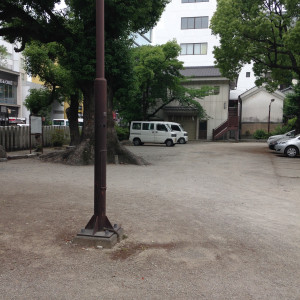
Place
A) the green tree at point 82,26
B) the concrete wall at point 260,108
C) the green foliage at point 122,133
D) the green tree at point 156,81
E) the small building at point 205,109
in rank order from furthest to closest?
the concrete wall at point 260,108 < the small building at point 205,109 < the green foliage at point 122,133 < the green tree at point 156,81 < the green tree at point 82,26

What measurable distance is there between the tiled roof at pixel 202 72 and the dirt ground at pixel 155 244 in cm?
2902

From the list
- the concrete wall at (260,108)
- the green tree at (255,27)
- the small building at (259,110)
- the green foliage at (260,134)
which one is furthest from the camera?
the concrete wall at (260,108)

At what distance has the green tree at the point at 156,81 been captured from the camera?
27.4 meters

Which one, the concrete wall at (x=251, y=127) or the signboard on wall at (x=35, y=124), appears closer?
the signboard on wall at (x=35, y=124)

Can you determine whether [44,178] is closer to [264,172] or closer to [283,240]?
[283,240]

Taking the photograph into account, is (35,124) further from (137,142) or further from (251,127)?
(251,127)

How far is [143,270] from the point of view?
3.58 metres

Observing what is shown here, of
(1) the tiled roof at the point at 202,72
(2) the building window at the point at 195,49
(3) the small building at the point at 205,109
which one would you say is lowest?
(3) the small building at the point at 205,109

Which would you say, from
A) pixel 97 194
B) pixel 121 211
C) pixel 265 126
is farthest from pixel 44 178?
pixel 265 126

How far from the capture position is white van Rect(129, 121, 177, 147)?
87.7ft

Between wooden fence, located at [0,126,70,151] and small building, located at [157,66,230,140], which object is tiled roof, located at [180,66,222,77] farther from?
wooden fence, located at [0,126,70,151]

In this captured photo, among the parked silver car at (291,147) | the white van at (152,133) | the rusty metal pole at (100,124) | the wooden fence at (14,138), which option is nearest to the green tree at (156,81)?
the white van at (152,133)

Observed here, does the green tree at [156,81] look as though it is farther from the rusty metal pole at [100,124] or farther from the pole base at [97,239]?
the pole base at [97,239]

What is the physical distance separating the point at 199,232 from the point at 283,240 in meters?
1.19
